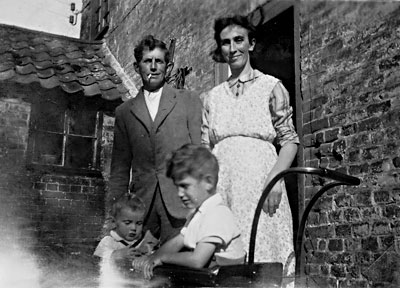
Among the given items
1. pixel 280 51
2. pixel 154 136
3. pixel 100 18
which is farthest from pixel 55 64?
pixel 154 136

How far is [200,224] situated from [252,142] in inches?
19.9

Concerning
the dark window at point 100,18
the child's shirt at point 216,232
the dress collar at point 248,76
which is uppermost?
the dark window at point 100,18

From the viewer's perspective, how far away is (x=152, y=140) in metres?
2.38

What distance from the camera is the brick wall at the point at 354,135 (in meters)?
2.38

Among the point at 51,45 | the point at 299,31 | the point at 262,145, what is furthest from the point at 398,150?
the point at 51,45

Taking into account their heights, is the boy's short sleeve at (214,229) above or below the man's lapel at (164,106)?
below

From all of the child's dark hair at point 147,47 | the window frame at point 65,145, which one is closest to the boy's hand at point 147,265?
the child's dark hair at point 147,47

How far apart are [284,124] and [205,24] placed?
8.40ft

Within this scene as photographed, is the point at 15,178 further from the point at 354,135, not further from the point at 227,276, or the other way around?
the point at 227,276

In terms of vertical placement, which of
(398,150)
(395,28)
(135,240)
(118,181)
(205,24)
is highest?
(205,24)

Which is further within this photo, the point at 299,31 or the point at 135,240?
the point at 299,31

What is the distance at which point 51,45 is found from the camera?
5.64 metres

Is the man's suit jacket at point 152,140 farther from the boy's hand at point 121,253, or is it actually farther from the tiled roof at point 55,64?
the tiled roof at point 55,64

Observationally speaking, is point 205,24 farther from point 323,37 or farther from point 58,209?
point 58,209
